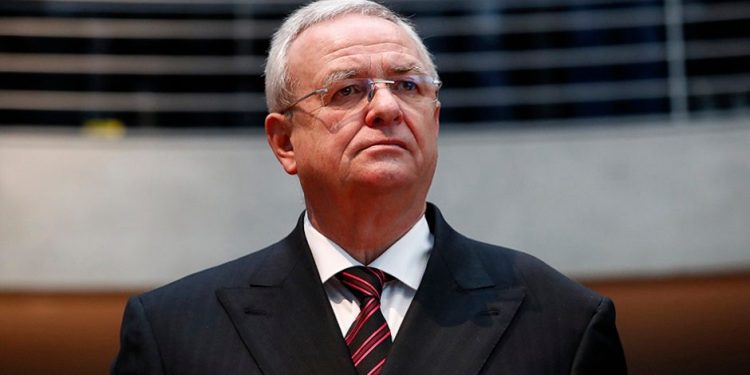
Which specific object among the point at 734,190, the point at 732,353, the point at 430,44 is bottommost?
the point at 732,353

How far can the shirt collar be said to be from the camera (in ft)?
8.94

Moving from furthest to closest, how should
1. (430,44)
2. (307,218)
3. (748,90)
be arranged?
(430,44) < (748,90) < (307,218)

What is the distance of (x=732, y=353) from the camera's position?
917cm

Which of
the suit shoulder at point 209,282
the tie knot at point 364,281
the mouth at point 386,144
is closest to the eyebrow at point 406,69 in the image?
the mouth at point 386,144

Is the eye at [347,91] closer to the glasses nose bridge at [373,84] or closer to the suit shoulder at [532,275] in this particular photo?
the glasses nose bridge at [373,84]

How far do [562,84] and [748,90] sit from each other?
1094 millimetres

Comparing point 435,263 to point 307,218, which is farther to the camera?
point 307,218

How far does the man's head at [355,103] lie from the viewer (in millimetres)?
2664

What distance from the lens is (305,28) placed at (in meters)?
2.87

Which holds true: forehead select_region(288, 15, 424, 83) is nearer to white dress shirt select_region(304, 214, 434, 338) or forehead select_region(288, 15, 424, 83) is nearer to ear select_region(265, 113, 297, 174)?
ear select_region(265, 113, 297, 174)

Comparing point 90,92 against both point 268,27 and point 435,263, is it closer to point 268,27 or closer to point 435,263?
point 268,27

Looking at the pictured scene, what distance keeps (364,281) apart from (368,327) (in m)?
0.11

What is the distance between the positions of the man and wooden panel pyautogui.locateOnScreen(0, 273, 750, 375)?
4404mm

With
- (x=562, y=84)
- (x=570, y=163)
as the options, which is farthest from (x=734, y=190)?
(x=562, y=84)
